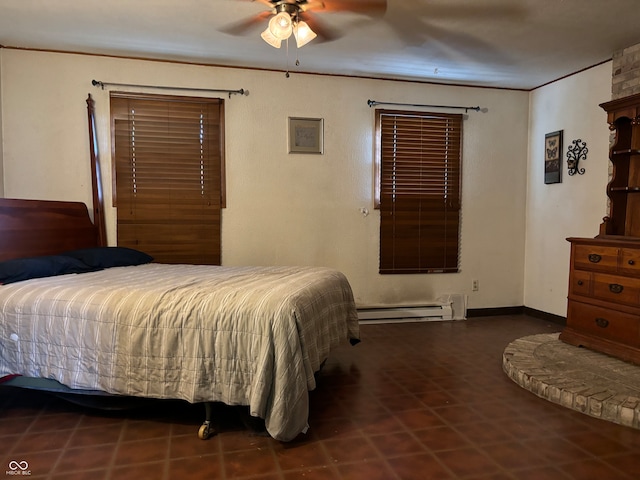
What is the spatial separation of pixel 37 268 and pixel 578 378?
11.0ft

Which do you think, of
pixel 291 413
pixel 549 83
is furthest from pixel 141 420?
pixel 549 83

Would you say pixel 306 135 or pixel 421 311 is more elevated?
pixel 306 135

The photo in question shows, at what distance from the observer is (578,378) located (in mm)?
2637

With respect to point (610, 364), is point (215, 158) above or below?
above

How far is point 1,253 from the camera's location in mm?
2928

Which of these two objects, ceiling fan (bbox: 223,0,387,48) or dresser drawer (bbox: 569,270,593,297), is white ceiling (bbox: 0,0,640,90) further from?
dresser drawer (bbox: 569,270,593,297)

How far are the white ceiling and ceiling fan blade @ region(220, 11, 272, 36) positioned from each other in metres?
0.03

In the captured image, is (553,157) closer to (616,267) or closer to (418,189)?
(418,189)

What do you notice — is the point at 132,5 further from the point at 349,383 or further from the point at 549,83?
the point at 549,83

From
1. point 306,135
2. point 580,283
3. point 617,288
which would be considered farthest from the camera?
point 306,135

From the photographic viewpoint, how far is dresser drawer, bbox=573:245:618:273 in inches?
119

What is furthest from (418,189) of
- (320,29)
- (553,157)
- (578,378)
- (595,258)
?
(578,378)

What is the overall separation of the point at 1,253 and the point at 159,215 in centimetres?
128

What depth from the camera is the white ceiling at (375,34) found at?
114 inches
